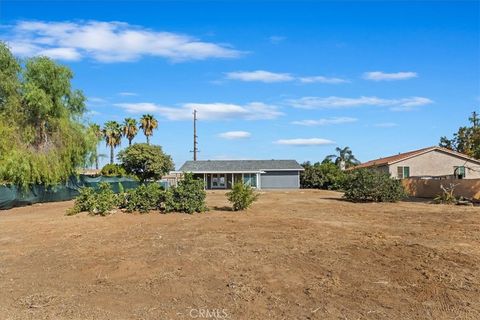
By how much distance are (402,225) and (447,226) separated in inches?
54.3

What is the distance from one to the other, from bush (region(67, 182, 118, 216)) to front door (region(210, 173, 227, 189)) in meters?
34.5

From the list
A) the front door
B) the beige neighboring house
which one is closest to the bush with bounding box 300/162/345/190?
the front door

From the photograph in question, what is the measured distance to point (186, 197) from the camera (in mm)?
18188

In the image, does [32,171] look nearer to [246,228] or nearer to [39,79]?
[39,79]

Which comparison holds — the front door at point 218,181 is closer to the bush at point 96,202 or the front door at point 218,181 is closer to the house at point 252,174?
the house at point 252,174

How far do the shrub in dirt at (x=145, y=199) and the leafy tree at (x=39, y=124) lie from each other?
725 centimetres

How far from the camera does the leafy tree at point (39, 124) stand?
22.3 m

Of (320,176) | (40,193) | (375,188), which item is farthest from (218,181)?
(375,188)

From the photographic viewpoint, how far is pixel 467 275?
23.9ft

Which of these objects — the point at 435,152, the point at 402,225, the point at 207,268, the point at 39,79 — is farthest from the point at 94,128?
the point at 435,152

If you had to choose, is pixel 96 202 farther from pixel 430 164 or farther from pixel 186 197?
pixel 430 164

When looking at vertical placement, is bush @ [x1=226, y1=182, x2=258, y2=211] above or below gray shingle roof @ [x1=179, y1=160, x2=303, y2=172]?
below

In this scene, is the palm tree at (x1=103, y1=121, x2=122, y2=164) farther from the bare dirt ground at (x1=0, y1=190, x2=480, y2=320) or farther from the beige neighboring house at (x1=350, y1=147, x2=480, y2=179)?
the bare dirt ground at (x1=0, y1=190, x2=480, y2=320)

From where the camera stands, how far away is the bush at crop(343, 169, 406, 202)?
85.0ft
